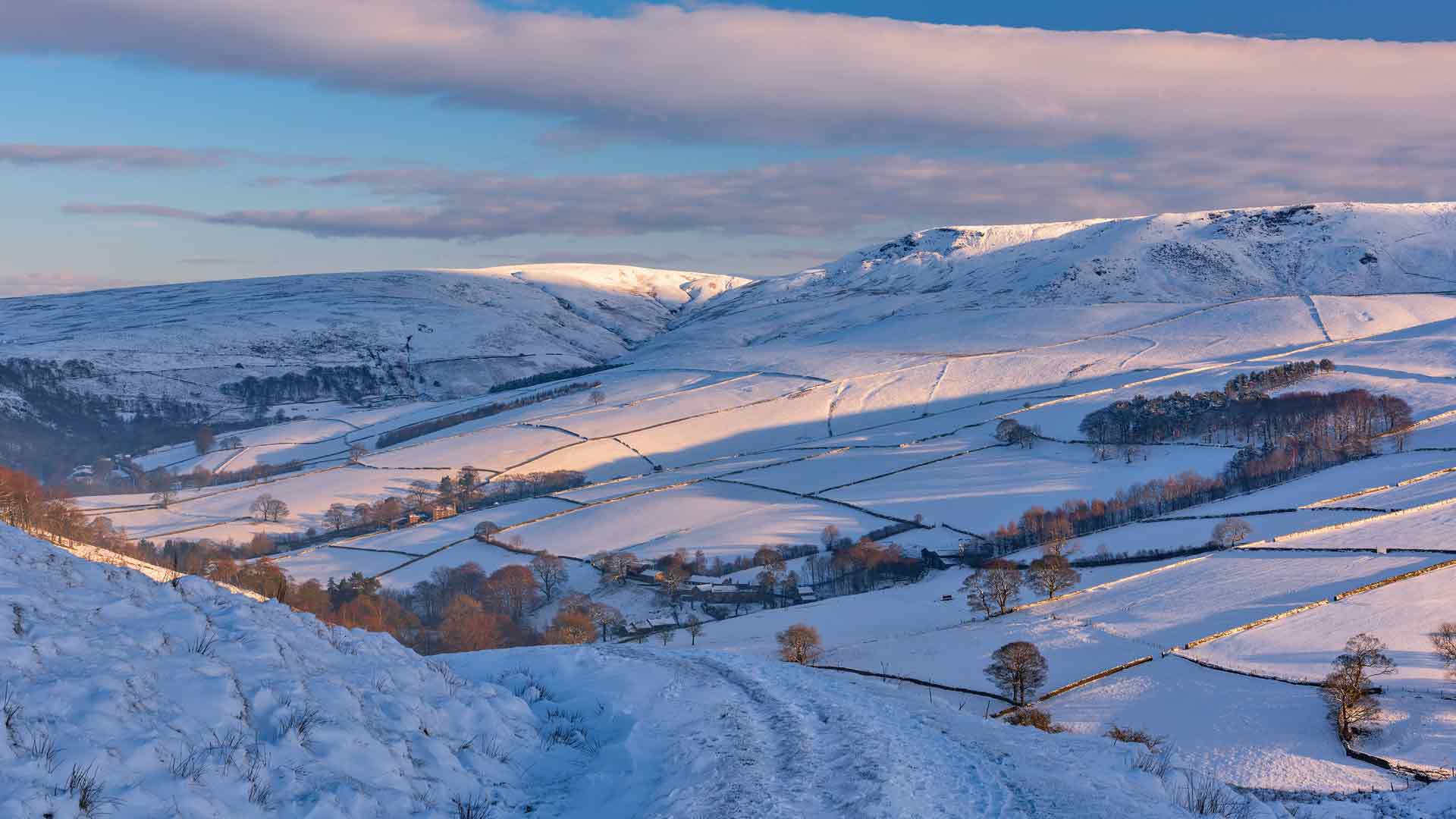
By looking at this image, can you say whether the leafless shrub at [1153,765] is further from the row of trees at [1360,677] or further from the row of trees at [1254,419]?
the row of trees at [1254,419]

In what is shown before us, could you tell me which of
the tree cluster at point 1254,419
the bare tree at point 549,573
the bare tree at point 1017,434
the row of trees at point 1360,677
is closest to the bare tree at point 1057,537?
the row of trees at point 1360,677

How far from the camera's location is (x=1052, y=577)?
2266 inches

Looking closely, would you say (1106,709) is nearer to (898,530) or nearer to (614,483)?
(898,530)

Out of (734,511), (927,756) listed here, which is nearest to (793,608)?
(734,511)

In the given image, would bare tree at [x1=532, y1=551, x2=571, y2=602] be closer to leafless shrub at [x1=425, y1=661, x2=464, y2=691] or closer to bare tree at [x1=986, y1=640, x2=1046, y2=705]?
bare tree at [x1=986, y1=640, x2=1046, y2=705]

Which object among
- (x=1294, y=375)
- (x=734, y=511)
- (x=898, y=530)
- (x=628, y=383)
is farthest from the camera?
(x=628, y=383)

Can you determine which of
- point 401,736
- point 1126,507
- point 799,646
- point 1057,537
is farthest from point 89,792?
point 1126,507

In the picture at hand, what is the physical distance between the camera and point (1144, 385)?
132 m

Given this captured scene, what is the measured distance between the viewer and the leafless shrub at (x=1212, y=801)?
14.6 meters

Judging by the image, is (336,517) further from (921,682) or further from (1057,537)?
(921,682)

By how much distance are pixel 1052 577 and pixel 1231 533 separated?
49.8ft

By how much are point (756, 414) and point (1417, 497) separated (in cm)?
8562

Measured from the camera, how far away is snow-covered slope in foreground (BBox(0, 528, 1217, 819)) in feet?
40.3

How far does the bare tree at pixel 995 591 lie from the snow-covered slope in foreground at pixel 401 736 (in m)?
36.0
